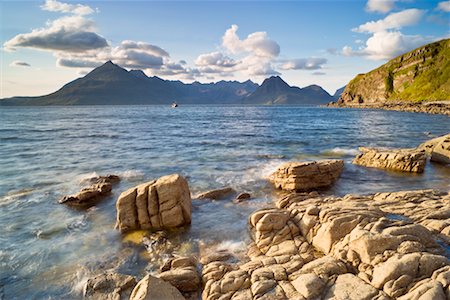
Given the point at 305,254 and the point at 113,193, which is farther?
the point at 113,193

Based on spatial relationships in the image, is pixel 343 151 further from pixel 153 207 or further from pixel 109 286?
pixel 109 286

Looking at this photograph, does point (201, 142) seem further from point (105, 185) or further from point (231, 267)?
point (231, 267)

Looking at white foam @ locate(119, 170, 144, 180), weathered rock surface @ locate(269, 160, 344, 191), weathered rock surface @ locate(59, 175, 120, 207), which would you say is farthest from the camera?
white foam @ locate(119, 170, 144, 180)

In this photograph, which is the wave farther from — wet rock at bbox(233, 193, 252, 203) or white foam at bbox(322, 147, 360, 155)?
wet rock at bbox(233, 193, 252, 203)

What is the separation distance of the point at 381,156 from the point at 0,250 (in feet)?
106

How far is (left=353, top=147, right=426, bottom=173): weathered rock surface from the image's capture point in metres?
28.5

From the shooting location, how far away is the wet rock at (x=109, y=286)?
11.4 m

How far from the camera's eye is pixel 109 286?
11.8 metres

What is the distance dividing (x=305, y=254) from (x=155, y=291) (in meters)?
A: 6.15

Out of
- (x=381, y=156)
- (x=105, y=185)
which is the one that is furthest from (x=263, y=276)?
(x=381, y=156)

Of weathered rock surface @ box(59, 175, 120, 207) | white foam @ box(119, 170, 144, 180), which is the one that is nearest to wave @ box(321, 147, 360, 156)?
white foam @ box(119, 170, 144, 180)

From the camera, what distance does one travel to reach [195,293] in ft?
36.9

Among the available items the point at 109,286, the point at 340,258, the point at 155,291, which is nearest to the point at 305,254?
the point at 340,258

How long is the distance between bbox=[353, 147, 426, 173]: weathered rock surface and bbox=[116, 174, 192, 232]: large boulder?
22351 mm
